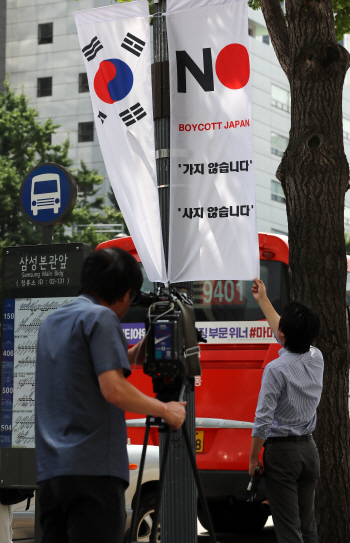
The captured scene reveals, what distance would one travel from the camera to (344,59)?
6.54 metres

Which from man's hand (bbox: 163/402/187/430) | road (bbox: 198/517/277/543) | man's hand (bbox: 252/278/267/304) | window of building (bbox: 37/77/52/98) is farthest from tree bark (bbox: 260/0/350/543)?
window of building (bbox: 37/77/52/98)

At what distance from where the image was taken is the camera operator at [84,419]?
3.01 metres

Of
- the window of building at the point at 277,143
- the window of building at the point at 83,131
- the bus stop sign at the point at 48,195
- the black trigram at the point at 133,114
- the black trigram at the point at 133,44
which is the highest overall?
the window of building at the point at 83,131

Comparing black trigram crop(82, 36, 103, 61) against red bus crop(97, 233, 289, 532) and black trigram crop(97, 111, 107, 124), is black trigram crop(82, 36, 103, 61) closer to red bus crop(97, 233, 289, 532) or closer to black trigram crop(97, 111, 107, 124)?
black trigram crop(97, 111, 107, 124)

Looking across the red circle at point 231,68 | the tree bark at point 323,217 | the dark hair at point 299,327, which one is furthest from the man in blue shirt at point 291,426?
the red circle at point 231,68

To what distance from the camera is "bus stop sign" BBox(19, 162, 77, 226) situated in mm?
5785

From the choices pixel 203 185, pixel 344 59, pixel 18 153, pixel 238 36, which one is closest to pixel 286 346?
pixel 203 185

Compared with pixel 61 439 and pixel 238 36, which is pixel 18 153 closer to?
pixel 238 36

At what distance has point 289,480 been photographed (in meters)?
4.88

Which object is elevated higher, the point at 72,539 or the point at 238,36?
the point at 238,36

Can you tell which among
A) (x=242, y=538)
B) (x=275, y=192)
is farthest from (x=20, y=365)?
(x=275, y=192)

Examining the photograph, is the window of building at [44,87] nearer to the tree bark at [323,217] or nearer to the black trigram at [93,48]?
the tree bark at [323,217]

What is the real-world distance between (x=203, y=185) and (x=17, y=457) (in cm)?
231

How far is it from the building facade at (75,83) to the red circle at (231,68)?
43.0m
